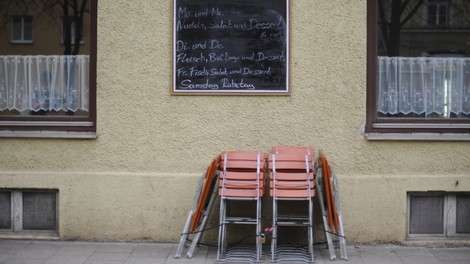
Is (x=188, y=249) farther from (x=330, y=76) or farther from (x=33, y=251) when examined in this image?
(x=330, y=76)

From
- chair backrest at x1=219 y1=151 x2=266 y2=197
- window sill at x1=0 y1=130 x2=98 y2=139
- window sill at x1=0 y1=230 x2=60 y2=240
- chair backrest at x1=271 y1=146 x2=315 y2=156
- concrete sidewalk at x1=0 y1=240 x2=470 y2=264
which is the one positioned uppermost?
window sill at x1=0 y1=130 x2=98 y2=139

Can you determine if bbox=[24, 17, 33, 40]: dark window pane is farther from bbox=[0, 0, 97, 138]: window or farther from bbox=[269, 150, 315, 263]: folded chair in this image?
bbox=[269, 150, 315, 263]: folded chair

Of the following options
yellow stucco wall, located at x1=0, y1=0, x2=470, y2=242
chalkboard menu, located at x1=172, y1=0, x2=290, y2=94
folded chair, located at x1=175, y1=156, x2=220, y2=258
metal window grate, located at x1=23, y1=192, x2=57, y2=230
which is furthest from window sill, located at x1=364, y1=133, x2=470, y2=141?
metal window grate, located at x1=23, y1=192, x2=57, y2=230

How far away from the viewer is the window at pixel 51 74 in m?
8.30

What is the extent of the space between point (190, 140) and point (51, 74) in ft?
6.34

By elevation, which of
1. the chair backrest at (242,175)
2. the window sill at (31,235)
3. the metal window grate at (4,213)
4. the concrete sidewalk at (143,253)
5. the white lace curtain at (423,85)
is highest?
the white lace curtain at (423,85)

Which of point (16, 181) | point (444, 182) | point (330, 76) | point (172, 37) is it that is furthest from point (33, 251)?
point (444, 182)

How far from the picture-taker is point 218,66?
8.06 meters

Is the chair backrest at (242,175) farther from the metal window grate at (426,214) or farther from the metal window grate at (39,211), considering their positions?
the metal window grate at (39,211)

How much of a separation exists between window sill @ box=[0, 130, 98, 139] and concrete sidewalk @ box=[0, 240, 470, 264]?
122 cm

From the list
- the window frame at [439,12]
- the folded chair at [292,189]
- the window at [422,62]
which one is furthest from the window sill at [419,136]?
the window frame at [439,12]

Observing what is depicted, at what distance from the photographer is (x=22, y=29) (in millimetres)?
8602

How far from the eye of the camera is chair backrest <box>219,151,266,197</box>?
7.32 metres

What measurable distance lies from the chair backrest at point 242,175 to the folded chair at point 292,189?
132 millimetres
